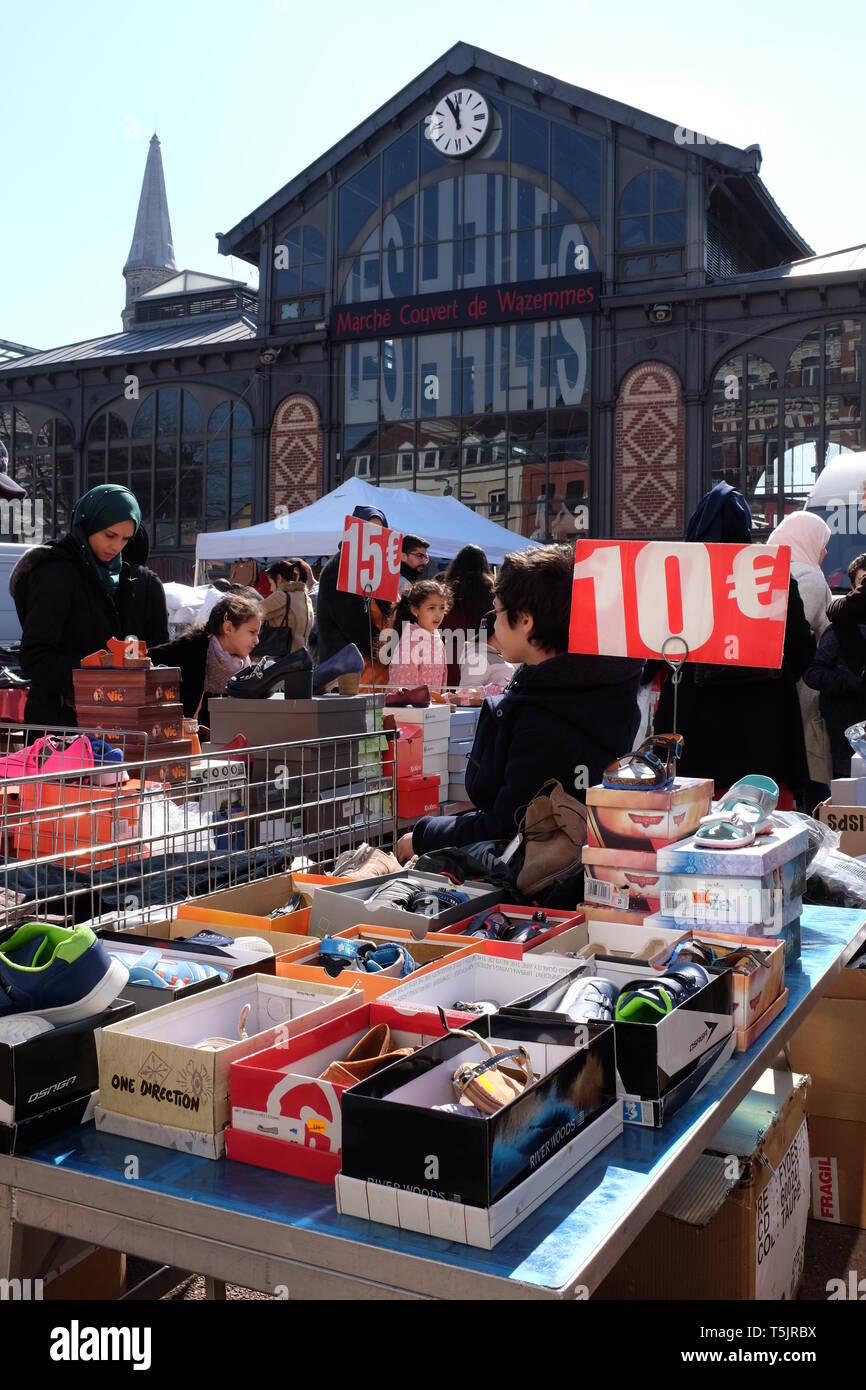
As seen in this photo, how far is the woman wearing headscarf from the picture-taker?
4.25 m

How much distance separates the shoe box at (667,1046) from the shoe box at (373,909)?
0.52 meters

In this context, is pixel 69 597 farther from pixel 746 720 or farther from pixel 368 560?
pixel 746 720

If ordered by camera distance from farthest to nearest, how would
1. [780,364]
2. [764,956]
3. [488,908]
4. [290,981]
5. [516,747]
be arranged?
[780,364] → [516,747] → [488,908] → [764,956] → [290,981]

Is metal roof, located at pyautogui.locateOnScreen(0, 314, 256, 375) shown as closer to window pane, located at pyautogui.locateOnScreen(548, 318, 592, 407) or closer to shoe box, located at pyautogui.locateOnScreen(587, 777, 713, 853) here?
window pane, located at pyautogui.locateOnScreen(548, 318, 592, 407)

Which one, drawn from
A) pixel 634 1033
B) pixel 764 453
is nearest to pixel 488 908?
pixel 634 1033

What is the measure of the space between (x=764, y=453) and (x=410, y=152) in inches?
371

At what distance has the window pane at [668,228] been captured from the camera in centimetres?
1938

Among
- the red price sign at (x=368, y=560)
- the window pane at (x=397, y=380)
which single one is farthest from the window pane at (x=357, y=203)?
the red price sign at (x=368, y=560)

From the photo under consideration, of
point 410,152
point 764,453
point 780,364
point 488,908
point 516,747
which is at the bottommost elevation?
point 488,908

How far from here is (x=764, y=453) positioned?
62.2 feet

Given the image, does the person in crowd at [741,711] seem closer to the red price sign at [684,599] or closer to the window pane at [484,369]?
the red price sign at [684,599]

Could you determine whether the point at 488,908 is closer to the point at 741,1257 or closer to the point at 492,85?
the point at 741,1257

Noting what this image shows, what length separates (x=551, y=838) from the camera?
270 centimetres

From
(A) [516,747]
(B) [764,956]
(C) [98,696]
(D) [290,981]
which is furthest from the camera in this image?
(C) [98,696]
